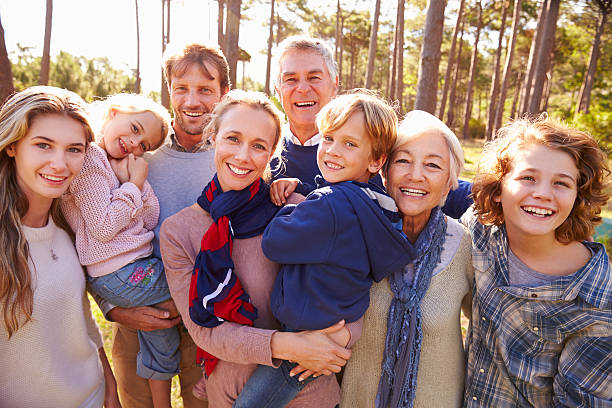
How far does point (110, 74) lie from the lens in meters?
26.8

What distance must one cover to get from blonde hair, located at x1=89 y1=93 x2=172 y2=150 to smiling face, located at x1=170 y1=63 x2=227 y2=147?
0.13 m

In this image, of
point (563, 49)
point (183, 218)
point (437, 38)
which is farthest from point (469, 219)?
point (563, 49)

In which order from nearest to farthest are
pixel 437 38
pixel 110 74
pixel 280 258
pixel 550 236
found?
1. pixel 280 258
2. pixel 550 236
3. pixel 437 38
4. pixel 110 74

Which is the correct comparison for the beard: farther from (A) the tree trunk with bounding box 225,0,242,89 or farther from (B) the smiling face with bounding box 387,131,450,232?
(A) the tree trunk with bounding box 225,0,242,89

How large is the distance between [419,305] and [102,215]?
1.73 meters

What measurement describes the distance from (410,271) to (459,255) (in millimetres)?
313

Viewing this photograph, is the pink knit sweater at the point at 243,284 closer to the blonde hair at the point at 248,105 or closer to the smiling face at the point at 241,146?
the smiling face at the point at 241,146

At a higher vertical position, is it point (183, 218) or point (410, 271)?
point (183, 218)

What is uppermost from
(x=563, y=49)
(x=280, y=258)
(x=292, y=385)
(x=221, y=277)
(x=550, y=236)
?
(x=563, y=49)

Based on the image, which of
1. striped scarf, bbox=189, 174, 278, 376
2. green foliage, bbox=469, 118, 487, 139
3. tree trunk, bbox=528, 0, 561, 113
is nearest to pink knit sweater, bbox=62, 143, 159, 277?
striped scarf, bbox=189, 174, 278, 376

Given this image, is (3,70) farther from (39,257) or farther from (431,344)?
(431,344)

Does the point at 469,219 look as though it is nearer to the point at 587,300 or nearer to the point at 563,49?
the point at 587,300

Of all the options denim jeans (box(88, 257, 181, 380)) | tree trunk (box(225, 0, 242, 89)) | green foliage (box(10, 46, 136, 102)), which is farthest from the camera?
green foliage (box(10, 46, 136, 102))

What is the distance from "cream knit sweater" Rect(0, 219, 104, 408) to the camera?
1719 mm
